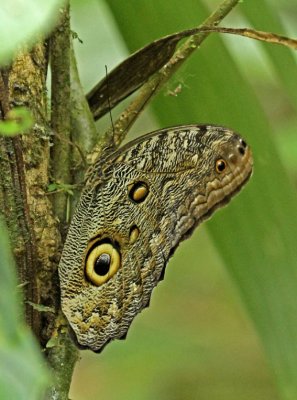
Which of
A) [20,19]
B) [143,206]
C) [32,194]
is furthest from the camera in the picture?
[143,206]

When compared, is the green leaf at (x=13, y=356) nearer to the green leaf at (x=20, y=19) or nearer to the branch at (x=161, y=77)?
the green leaf at (x=20, y=19)

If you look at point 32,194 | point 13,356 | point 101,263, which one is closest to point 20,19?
point 13,356

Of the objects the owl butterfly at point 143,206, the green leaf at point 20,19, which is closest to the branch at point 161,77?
the owl butterfly at point 143,206

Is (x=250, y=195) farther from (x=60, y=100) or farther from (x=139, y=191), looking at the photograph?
(x=60, y=100)

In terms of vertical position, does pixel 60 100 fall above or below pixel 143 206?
above

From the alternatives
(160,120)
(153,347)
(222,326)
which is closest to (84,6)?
(160,120)

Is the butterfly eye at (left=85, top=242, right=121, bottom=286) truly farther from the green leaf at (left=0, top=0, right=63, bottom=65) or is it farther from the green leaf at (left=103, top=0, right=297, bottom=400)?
the green leaf at (left=0, top=0, right=63, bottom=65)

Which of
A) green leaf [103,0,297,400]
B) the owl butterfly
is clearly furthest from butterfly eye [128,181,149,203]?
green leaf [103,0,297,400]
